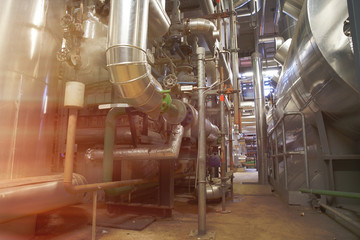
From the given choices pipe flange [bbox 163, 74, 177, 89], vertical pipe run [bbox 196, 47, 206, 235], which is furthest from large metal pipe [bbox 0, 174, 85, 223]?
pipe flange [bbox 163, 74, 177, 89]

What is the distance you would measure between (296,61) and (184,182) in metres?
4.33

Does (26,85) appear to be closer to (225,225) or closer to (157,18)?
(157,18)

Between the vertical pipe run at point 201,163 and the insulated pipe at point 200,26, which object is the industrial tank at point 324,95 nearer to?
the vertical pipe run at point 201,163

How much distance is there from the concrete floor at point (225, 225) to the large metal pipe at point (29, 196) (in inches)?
32.1

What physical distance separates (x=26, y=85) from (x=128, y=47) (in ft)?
4.13

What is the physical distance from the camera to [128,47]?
220 cm

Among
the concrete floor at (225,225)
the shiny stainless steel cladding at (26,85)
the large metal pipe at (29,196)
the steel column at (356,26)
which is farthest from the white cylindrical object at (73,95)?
the steel column at (356,26)

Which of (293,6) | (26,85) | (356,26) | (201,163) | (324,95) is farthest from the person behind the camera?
(293,6)

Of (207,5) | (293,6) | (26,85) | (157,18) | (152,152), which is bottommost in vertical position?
(152,152)

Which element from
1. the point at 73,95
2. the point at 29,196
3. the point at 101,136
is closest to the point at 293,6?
the point at 101,136

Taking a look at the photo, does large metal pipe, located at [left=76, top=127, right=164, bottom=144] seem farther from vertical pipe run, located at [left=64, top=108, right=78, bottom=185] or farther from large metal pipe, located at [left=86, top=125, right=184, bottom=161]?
vertical pipe run, located at [left=64, top=108, right=78, bottom=185]

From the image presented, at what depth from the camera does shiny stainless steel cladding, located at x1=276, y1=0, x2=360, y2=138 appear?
110 inches

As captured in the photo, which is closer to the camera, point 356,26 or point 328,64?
point 356,26

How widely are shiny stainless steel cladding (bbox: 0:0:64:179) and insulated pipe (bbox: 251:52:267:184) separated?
6584 millimetres
